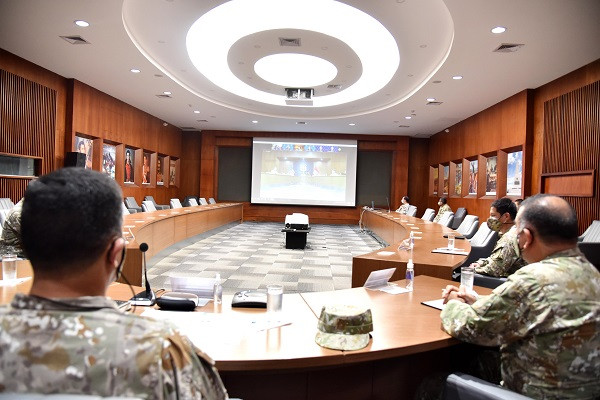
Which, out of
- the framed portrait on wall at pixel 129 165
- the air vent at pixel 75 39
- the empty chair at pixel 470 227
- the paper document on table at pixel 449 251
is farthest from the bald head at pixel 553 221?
the framed portrait on wall at pixel 129 165

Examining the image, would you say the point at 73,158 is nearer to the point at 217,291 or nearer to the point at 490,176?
the point at 217,291

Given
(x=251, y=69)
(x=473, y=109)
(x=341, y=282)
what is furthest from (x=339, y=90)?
(x=341, y=282)

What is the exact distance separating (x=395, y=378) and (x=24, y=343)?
1.57m

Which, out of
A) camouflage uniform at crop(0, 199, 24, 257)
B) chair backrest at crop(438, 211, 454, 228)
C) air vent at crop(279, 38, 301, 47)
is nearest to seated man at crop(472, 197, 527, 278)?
camouflage uniform at crop(0, 199, 24, 257)

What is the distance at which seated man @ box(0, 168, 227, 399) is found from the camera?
0.76 metres

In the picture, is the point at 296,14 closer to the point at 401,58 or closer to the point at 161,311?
the point at 401,58

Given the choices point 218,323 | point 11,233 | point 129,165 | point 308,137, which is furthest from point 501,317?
point 308,137

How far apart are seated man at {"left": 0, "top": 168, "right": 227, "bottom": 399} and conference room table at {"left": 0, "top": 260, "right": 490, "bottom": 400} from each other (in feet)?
2.00

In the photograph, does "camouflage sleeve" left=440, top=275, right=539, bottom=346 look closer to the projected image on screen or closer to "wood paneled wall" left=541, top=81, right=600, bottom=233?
"wood paneled wall" left=541, top=81, right=600, bottom=233

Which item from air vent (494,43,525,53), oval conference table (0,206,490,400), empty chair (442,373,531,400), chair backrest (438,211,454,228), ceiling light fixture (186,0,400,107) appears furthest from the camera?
chair backrest (438,211,454,228)

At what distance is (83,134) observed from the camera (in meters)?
9.49

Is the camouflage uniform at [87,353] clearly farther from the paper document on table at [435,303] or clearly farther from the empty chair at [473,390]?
the paper document on table at [435,303]

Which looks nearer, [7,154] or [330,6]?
A: [330,6]

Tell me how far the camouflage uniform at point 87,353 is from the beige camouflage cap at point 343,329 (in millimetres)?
789
